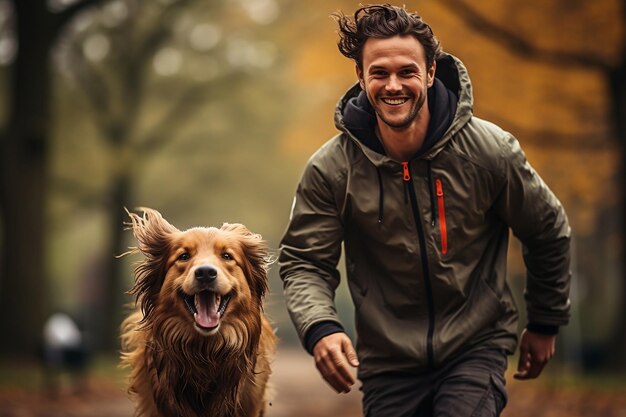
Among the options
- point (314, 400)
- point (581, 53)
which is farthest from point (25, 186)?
point (581, 53)

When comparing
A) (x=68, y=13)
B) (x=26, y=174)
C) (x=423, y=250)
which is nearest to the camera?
(x=423, y=250)

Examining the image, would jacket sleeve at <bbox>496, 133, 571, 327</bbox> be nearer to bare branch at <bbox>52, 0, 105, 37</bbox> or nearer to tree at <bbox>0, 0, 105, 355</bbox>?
tree at <bbox>0, 0, 105, 355</bbox>

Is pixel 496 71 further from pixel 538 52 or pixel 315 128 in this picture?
pixel 315 128

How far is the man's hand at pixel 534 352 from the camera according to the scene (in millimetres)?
5219

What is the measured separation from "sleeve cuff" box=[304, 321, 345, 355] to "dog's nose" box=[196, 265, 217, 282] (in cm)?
48

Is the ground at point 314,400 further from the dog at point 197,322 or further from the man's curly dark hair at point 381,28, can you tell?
the man's curly dark hair at point 381,28

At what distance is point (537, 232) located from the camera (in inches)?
198

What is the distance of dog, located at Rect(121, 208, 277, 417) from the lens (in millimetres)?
4719

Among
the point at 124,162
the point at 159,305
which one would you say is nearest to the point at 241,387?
the point at 159,305

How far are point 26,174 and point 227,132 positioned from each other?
10.9 m

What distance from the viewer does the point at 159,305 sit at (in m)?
4.79

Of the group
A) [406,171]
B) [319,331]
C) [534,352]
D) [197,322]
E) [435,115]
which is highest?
[435,115]

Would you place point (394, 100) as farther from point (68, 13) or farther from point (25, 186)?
point (68, 13)

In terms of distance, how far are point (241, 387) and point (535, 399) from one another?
347 inches
